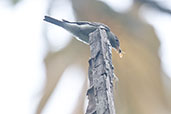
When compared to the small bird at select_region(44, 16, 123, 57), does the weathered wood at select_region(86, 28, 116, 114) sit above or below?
below

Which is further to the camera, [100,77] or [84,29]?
[84,29]

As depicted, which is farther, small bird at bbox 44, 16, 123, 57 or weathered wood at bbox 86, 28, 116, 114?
small bird at bbox 44, 16, 123, 57

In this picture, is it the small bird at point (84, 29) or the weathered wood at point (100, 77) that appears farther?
the small bird at point (84, 29)

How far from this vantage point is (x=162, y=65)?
5.16 feet

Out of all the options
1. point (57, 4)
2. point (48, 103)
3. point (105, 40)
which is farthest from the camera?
point (57, 4)

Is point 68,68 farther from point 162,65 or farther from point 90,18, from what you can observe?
point 162,65

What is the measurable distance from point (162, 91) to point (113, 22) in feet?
1.18

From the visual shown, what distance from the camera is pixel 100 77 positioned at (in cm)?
65

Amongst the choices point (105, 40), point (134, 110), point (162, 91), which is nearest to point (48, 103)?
point (134, 110)

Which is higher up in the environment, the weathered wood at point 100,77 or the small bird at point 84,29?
the small bird at point 84,29

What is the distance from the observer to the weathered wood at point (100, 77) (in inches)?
24.2

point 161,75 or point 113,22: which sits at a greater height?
point 113,22

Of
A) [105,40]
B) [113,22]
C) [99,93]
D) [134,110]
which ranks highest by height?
[113,22]

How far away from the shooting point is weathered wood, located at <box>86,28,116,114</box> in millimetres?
616
